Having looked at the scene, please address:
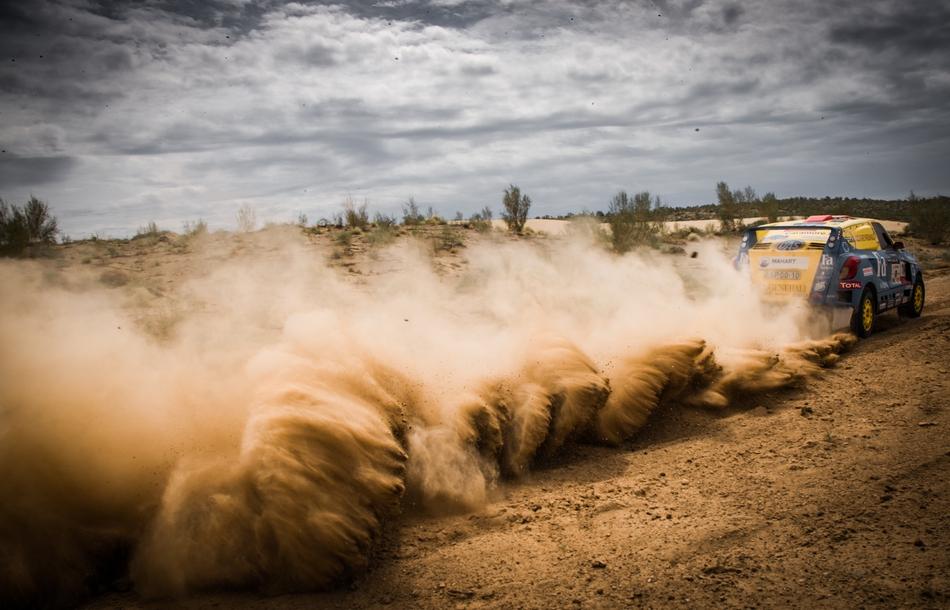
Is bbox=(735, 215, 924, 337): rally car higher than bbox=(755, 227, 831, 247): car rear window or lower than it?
lower

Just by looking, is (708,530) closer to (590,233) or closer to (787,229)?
(787,229)

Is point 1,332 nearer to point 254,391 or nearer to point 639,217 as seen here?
point 254,391

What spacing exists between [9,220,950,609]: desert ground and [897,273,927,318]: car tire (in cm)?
547

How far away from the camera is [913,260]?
34.6ft

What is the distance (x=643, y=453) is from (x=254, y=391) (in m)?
3.21

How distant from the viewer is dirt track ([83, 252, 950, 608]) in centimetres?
298

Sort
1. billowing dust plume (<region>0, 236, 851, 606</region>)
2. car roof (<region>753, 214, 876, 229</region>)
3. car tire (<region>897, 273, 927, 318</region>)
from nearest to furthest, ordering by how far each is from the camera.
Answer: billowing dust plume (<region>0, 236, 851, 606</region>)
car roof (<region>753, 214, 876, 229</region>)
car tire (<region>897, 273, 927, 318</region>)

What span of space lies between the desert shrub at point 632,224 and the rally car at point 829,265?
13384 millimetres

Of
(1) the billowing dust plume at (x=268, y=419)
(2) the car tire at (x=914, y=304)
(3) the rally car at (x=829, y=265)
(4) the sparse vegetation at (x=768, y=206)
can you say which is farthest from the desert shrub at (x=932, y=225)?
(1) the billowing dust plume at (x=268, y=419)

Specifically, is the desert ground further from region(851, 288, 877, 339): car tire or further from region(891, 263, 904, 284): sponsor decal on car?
region(891, 263, 904, 284): sponsor decal on car

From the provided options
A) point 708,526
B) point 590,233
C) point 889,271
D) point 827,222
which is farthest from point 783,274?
point 590,233

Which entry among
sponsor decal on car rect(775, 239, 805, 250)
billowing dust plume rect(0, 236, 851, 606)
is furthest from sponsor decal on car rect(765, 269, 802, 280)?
billowing dust plume rect(0, 236, 851, 606)

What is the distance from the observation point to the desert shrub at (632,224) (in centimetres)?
2398

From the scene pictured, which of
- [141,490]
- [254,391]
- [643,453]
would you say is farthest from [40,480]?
[643,453]
